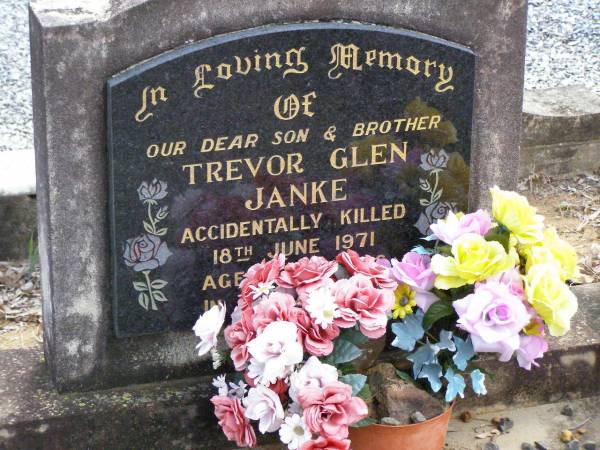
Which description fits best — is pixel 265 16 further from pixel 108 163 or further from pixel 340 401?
pixel 340 401

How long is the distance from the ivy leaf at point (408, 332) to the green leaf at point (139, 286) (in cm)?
78

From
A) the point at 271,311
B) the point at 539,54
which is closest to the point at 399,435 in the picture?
the point at 271,311

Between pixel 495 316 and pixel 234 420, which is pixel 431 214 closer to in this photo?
pixel 495 316

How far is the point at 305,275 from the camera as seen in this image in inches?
133

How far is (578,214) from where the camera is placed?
222 inches

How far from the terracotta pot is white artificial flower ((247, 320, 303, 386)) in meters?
0.36

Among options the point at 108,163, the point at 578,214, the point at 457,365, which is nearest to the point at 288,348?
the point at 457,365

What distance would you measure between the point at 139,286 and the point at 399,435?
3.02 ft

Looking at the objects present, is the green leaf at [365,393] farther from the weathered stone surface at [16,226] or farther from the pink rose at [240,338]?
the weathered stone surface at [16,226]

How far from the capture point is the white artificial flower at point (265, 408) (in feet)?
10.6

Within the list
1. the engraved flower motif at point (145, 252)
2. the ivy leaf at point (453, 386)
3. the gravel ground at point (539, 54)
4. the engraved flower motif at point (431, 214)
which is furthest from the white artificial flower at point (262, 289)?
the gravel ground at point (539, 54)

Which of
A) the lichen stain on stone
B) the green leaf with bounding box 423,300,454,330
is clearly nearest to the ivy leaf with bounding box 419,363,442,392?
the green leaf with bounding box 423,300,454,330

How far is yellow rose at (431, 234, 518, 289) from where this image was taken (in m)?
3.35

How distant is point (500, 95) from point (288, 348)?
3.96 ft
